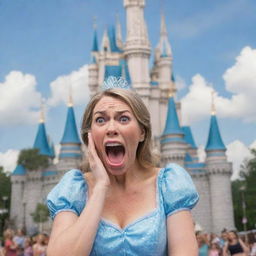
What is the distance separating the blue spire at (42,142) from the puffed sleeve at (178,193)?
131 ft

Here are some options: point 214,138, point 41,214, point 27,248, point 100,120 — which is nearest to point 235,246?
point 27,248

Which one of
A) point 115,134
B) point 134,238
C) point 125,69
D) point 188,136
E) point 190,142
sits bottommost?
point 134,238

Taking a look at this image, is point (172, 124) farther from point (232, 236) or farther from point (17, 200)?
point (232, 236)

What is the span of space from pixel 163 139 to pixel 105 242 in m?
38.6

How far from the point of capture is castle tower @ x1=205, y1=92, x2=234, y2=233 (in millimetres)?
37378

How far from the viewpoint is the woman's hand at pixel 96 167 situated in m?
1.67

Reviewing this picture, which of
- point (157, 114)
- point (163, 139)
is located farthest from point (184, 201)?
point (157, 114)

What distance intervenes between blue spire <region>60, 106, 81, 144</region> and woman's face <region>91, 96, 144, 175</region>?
38787mm

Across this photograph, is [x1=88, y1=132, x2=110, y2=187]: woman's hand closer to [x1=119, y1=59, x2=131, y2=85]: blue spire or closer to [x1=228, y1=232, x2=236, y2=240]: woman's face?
[x1=228, y1=232, x2=236, y2=240]: woman's face

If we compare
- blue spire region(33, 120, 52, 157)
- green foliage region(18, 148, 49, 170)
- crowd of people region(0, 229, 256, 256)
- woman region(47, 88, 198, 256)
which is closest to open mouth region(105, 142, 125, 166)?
woman region(47, 88, 198, 256)

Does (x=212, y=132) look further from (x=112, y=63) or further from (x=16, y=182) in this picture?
(x=16, y=182)

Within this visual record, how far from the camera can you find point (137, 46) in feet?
139

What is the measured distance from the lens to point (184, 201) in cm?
165

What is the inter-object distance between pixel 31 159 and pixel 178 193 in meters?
39.3
